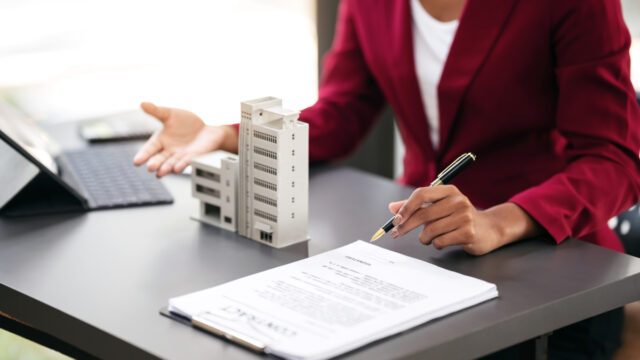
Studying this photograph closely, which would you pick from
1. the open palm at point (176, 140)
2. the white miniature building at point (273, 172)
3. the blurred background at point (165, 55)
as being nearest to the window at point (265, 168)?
the white miniature building at point (273, 172)

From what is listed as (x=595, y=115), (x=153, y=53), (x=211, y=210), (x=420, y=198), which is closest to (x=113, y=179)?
(x=211, y=210)

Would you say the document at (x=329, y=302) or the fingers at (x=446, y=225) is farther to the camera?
the fingers at (x=446, y=225)

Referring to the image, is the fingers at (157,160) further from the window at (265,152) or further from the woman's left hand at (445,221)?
the woman's left hand at (445,221)

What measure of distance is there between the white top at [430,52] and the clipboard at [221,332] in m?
0.87

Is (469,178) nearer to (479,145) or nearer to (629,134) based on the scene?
(479,145)

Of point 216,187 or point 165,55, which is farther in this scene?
point 165,55

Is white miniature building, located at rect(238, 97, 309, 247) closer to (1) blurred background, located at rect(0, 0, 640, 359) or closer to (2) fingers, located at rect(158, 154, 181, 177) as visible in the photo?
(2) fingers, located at rect(158, 154, 181, 177)

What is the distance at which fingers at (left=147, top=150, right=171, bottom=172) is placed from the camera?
1390mm

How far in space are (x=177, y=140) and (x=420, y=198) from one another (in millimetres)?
518

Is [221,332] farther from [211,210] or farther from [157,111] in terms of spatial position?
[157,111]

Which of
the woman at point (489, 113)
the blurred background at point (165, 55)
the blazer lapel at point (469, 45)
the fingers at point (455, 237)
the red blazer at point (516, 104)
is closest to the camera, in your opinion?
the fingers at point (455, 237)

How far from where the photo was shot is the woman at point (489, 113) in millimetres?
1253

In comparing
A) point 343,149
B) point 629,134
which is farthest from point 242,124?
point 629,134

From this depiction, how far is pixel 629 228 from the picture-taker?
161cm
